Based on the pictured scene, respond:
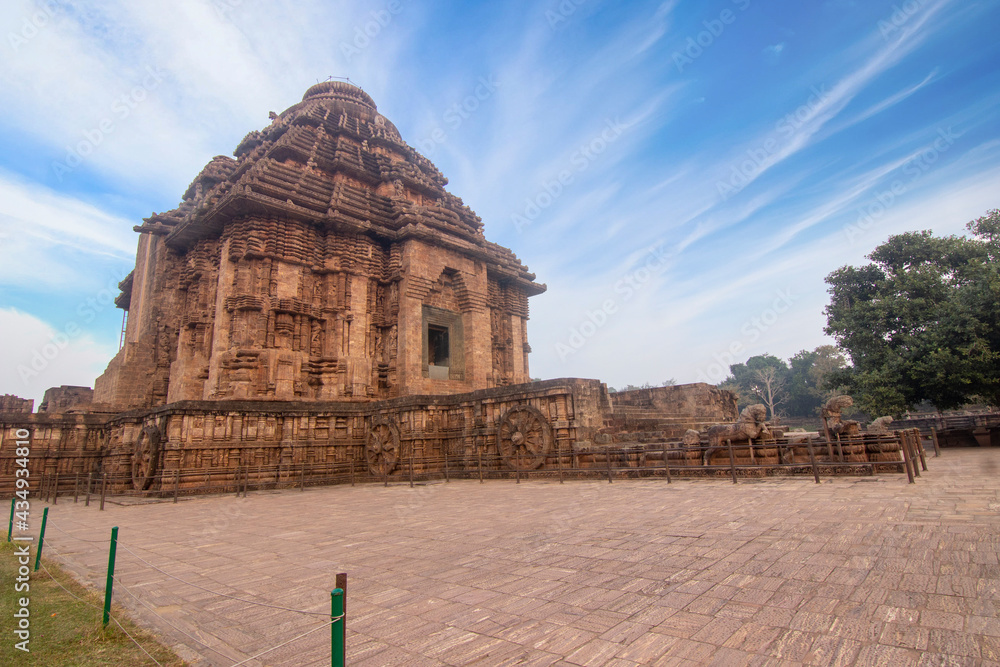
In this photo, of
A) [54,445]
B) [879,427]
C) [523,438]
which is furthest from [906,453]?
[54,445]

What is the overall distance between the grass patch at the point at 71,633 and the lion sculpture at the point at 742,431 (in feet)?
29.8

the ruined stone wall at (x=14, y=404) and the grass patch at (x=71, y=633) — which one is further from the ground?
the ruined stone wall at (x=14, y=404)

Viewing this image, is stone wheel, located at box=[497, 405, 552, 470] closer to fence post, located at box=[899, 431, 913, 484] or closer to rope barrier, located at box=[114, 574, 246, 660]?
fence post, located at box=[899, 431, 913, 484]

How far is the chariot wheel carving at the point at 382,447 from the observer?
47.1 feet

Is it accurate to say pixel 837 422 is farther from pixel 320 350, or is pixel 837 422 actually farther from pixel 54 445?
pixel 54 445

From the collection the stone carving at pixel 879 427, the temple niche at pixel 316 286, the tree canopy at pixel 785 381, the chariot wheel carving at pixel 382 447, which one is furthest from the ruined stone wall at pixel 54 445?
the tree canopy at pixel 785 381

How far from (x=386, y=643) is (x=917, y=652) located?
2558 millimetres

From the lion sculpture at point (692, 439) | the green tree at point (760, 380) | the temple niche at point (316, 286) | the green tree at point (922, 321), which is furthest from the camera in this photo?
the green tree at point (760, 380)

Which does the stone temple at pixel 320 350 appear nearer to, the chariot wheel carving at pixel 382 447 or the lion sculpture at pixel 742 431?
the chariot wheel carving at pixel 382 447

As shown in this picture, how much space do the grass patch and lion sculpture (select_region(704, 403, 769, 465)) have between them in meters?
9.09

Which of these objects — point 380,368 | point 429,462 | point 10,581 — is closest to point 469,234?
point 380,368

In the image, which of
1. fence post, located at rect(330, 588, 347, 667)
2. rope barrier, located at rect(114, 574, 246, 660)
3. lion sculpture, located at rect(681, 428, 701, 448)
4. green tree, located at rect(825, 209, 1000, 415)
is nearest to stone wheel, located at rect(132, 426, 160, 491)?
rope barrier, located at rect(114, 574, 246, 660)

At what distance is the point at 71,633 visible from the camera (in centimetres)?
316

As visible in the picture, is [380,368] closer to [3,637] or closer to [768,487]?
[768,487]
